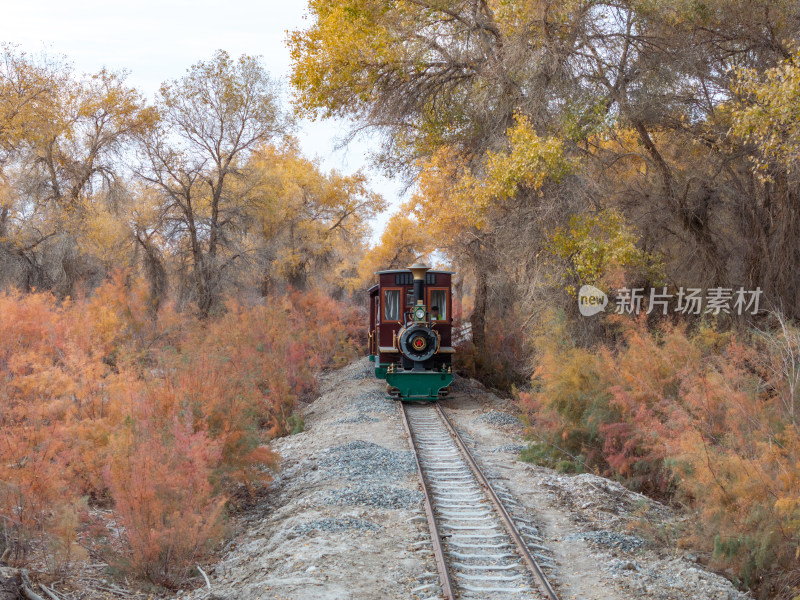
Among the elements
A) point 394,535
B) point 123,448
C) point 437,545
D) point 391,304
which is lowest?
point 394,535

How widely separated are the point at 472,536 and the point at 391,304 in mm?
10236

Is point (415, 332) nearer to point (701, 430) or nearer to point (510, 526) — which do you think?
point (701, 430)

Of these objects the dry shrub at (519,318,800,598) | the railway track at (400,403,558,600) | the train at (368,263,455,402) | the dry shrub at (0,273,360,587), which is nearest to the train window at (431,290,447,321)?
the train at (368,263,455,402)

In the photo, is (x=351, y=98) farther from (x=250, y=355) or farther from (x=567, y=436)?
(x=567, y=436)

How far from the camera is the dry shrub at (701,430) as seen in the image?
22.2ft

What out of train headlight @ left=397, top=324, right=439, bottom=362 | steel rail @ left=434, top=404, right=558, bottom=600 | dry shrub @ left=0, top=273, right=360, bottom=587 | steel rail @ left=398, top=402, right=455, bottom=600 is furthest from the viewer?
train headlight @ left=397, top=324, right=439, bottom=362

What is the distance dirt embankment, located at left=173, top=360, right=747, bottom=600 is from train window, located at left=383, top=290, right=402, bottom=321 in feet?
16.0

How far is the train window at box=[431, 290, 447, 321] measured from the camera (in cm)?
1755

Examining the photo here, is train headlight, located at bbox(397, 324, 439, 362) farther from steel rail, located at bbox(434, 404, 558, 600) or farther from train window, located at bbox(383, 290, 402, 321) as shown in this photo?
steel rail, located at bbox(434, 404, 558, 600)

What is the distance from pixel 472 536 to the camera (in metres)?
7.71

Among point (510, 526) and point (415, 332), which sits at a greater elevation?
point (415, 332)

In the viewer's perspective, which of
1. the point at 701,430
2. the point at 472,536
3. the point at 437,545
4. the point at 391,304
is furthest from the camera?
the point at 391,304

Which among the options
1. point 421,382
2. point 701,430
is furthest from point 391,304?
point 701,430

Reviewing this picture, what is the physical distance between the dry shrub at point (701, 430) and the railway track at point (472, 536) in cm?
195
